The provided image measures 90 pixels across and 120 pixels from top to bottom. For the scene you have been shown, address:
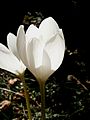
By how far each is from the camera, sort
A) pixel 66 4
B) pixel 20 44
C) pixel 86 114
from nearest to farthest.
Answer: pixel 20 44, pixel 86 114, pixel 66 4

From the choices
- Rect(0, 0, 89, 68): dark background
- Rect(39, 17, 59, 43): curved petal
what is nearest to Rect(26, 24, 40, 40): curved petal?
Rect(39, 17, 59, 43): curved petal

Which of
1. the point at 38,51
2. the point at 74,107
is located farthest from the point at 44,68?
the point at 74,107

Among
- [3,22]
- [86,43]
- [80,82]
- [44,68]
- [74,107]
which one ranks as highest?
[3,22]

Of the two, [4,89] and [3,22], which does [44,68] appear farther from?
[3,22]

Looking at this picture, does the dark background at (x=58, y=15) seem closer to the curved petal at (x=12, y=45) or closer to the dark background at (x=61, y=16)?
the dark background at (x=61, y=16)

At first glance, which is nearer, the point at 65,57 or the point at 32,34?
the point at 32,34

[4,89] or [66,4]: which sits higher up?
[66,4]

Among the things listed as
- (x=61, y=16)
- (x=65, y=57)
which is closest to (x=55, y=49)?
(x=65, y=57)

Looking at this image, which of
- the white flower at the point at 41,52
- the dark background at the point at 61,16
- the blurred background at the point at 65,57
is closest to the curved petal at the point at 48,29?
the white flower at the point at 41,52

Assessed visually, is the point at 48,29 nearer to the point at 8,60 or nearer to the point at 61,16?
the point at 8,60
